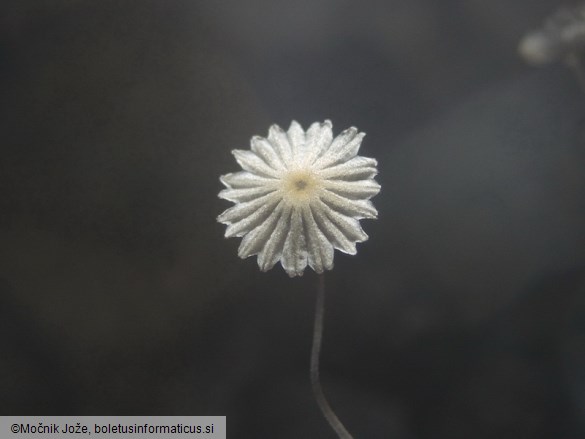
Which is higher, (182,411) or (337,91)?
(337,91)

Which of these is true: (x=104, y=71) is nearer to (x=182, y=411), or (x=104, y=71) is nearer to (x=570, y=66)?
(x=182, y=411)

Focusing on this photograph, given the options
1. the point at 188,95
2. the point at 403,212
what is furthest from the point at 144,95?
the point at 403,212

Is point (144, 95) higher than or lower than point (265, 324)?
higher

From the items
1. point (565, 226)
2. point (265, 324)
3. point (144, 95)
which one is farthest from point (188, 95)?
point (565, 226)

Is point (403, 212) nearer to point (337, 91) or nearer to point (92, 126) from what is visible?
point (337, 91)

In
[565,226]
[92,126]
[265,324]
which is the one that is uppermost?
[92,126]

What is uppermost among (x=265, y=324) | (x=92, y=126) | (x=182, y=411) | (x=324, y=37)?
(x=324, y=37)
